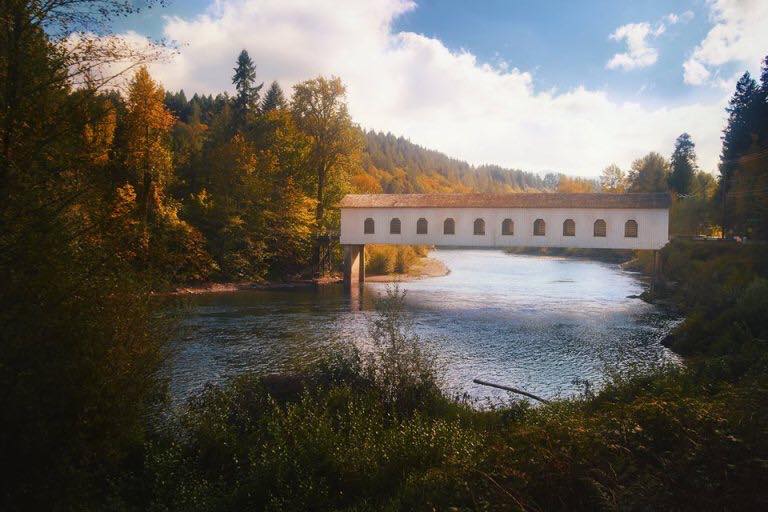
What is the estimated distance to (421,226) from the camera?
27844 millimetres

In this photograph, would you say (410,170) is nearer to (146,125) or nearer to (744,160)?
(744,160)

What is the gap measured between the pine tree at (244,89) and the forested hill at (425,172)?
93.5ft

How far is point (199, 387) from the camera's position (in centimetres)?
1074

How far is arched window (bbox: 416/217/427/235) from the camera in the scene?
27.8 meters

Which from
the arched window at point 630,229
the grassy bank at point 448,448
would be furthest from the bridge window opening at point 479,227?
the grassy bank at point 448,448

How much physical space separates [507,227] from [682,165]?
21.7m

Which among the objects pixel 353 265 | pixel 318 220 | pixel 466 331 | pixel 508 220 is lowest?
pixel 466 331

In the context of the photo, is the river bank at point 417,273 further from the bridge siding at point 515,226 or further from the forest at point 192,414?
the forest at point 192,414

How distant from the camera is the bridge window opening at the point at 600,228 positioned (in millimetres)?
25297


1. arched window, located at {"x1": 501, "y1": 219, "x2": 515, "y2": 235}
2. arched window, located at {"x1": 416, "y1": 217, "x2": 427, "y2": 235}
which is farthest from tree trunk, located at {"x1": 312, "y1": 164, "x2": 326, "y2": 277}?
arched window, located at {"x1": 501, "y1": 219, "x2": 515, "y2": 235}

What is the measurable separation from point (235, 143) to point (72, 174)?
82.8 ft

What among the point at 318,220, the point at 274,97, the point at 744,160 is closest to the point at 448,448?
the point at 318,220

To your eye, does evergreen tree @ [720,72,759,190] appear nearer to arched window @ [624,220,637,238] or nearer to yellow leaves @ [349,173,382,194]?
arched window @ [624,220,637,238]

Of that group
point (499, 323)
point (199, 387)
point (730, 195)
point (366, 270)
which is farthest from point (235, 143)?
point (730, 195)
